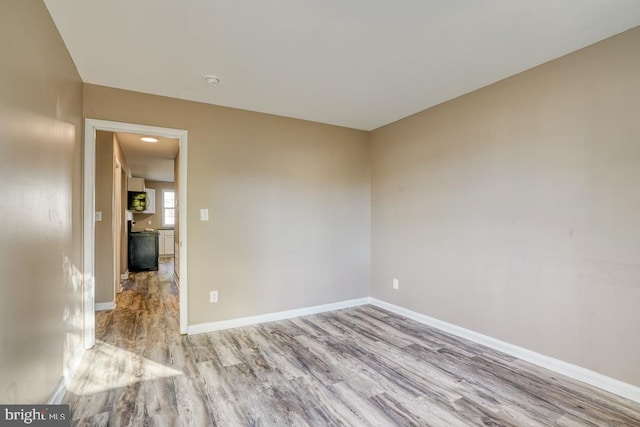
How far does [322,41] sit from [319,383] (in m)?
2.50

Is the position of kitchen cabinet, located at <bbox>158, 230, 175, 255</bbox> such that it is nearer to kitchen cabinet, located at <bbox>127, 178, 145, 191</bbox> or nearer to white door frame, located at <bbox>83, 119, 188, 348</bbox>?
kitchen cabinet, located at <bbox>127, 178, 145, 191</bbox>

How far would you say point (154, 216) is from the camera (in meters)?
9.68

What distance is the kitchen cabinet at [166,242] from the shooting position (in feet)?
30.9

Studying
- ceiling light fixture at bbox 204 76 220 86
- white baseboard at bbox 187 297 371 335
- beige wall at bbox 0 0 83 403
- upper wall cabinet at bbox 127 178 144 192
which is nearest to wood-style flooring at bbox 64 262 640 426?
white baseboard at bbox 187 297 371 335

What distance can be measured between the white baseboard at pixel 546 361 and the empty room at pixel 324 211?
0.02 m

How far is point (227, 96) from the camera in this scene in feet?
10.3

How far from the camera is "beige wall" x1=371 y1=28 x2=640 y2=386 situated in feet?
6.91

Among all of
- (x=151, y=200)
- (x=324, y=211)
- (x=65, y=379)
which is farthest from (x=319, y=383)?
(x=151, y=200)

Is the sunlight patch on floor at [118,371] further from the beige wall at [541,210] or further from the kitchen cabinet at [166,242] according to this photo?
the kitchen cabinet at [166,242]

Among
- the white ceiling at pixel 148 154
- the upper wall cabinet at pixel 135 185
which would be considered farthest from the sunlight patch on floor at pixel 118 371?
the upper wall cabinet at pixel 135 185

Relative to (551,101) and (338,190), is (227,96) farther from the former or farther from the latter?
(551,101)

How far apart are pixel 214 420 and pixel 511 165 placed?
3022 millimetres

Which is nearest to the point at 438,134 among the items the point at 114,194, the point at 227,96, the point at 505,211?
the point at 505,211

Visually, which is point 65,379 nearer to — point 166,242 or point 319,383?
point 319,383
